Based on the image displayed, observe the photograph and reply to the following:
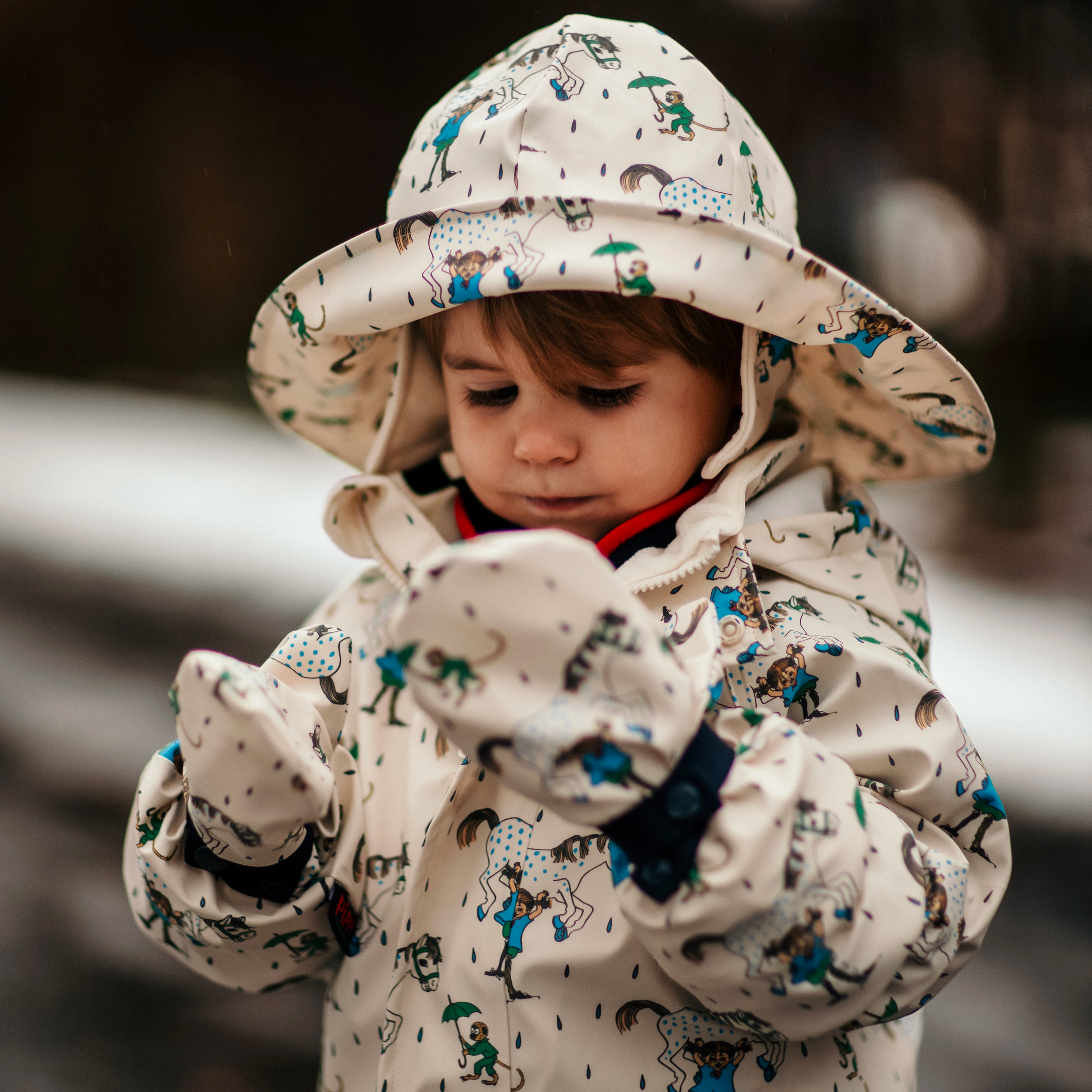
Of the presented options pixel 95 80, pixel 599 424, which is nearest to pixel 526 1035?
pixel 599 424

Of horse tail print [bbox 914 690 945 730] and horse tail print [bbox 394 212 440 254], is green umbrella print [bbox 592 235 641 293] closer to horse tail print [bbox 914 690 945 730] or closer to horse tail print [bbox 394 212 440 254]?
horse tail print [bbox 394 212 440 254]

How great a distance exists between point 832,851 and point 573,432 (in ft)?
1.05

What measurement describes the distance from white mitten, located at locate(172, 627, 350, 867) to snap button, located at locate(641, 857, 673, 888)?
204mm

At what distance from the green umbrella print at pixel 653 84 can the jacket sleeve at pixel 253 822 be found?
0.45m

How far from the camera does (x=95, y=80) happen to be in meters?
2.78

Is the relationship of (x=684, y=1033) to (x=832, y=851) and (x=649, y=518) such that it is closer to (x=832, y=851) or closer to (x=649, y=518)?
(x=832, y=851)

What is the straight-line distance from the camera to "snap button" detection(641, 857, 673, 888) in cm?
49

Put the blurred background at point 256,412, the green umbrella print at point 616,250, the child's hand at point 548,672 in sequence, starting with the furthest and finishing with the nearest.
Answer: the blurred background at point 256,412, the green umbrella print at point 616,250, the child's hand at point 548,672

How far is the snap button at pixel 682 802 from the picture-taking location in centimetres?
49

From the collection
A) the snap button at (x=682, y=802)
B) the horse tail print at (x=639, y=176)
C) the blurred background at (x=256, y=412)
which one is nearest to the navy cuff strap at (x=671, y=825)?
the snap button at (x=682, y=802)

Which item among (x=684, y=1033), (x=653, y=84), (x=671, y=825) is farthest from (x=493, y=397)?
(x=684, y=1033)

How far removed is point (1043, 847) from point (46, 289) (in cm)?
325

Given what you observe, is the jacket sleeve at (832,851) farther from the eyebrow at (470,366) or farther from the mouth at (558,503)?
the eyebrow at (470,366)

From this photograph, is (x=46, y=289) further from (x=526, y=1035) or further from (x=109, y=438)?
(x=526, y=1035)
